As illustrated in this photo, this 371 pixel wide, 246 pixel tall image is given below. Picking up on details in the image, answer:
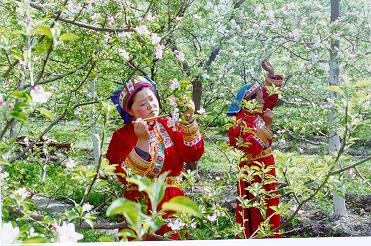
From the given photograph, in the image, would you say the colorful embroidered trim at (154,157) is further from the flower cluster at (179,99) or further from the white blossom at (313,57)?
the white blossom at (313,57)

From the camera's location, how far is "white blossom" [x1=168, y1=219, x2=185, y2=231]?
1.36 meters

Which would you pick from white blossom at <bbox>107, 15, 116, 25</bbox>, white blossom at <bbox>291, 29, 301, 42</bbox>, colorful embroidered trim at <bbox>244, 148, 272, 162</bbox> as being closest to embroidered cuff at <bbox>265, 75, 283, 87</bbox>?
colorful embroidered trim at <bbox>244, 148, 272, 162</bbox>

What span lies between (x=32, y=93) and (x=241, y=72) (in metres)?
2.12

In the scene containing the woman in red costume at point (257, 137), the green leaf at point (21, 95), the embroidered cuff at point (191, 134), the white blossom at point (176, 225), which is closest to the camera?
the green leaf at point (21, 95)

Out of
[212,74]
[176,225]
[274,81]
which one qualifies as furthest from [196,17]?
[176,225]

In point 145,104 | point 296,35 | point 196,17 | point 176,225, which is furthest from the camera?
point 196,17

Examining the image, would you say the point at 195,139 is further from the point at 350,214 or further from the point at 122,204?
the point at 350,214

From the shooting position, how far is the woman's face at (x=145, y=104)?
1.62m

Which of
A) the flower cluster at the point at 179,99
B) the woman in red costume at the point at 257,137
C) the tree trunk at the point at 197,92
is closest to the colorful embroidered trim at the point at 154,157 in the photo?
the flower cluster at the point at 179,99

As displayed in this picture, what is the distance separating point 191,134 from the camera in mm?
1572

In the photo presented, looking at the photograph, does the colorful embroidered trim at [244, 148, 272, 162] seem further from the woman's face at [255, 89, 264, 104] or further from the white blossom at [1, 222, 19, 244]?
the white blossom at [1, 222, 19, 244]

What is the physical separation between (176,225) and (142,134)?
0.38 meters

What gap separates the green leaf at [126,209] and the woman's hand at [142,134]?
3.05ft

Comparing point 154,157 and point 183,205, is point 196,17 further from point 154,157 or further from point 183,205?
point 183,205
